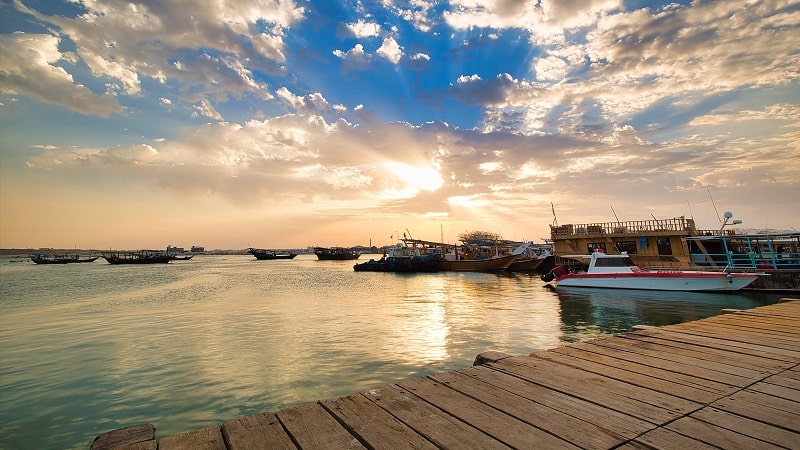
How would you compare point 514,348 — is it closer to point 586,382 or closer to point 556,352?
point 556,352

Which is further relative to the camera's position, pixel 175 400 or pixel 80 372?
pixel 80 372

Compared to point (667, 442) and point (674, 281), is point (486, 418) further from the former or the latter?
point (674, 281)

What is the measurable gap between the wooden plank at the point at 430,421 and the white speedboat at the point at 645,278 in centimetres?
2565

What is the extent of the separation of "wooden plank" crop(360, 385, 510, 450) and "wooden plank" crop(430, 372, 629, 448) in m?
0.48

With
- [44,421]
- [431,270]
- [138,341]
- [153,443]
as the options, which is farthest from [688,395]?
[431,270]

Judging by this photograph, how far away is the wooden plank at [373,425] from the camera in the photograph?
2689 mm

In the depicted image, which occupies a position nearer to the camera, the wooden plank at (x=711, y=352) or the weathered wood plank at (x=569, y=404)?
the weathered wood plank at (x=569, y=404)

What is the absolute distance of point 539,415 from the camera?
309 cm

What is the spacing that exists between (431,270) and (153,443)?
56648 mm

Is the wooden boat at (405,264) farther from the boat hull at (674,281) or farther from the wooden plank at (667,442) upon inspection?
the wooden plank at (667,442)

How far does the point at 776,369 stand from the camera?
420 cm

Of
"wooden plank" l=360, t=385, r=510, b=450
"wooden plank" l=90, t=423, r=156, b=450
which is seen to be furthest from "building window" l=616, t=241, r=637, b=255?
"wooden plank" l=90, t=423, r=156, b=450

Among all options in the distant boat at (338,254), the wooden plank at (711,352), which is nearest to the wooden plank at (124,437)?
the wooden plank at (711,352)

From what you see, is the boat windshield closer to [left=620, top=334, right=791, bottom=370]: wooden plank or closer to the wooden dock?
[left=620, top=334, right=791, bottom=370]: wooden plank
